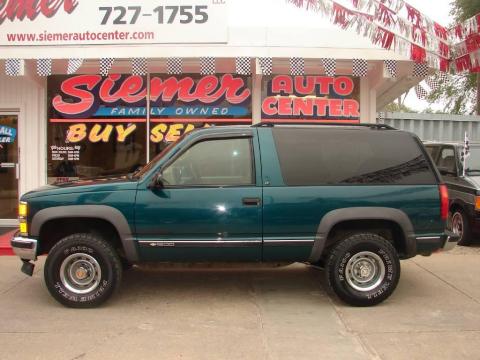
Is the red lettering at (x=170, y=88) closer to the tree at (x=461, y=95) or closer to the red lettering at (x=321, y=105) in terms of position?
the red lettering at (x=321, y=105)

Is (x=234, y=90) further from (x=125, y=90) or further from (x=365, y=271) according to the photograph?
(x=365, y=271)

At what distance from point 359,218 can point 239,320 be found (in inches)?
60.3

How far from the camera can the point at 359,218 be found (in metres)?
5.16

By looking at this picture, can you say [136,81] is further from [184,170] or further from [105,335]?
[105,335]

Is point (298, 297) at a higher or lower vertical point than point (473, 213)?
lower

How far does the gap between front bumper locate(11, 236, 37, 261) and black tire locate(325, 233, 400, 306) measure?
292 cm

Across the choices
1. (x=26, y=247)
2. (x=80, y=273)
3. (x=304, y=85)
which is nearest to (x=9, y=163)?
(x=26, y=247)

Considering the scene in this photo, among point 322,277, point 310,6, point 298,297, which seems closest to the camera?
point 298,297

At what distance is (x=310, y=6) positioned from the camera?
8.09 meters

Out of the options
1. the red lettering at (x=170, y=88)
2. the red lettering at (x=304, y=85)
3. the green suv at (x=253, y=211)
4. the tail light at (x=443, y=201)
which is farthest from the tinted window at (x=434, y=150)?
the tail light at (x=443, y=201)

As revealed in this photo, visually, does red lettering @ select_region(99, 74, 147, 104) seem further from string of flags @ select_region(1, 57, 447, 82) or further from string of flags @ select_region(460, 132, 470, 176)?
string of flags @ select_region(460, 132, 470, 176)

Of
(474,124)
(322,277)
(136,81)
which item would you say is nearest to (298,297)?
(322,277)

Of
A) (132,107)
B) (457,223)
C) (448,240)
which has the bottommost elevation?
(457,223)

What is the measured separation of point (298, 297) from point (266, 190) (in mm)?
1358
